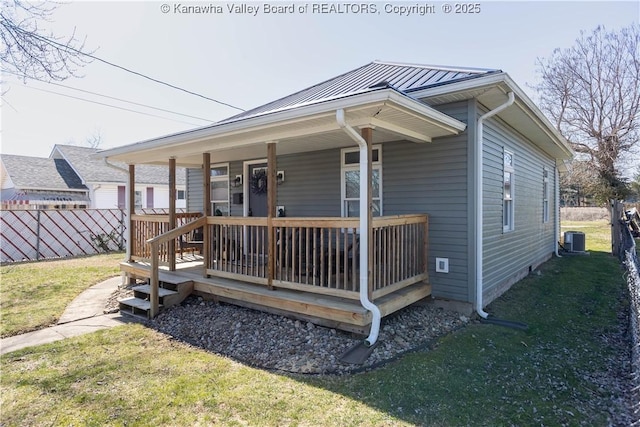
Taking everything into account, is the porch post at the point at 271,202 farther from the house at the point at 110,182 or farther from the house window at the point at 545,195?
the house at the point at 110,182

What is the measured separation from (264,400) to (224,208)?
6423mm

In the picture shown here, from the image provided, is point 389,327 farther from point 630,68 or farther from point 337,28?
point 630,68

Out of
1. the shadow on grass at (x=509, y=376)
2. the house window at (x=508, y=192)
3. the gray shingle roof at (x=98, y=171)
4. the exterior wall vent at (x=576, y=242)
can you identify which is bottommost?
the shadow on grass at (x=509, y=376)

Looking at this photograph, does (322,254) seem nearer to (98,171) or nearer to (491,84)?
(491,84)

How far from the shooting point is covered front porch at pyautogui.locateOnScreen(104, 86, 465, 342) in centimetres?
411

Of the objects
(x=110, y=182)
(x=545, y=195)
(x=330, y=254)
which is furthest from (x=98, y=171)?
(x=545, y=195)

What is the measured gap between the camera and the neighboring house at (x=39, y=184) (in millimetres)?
15797

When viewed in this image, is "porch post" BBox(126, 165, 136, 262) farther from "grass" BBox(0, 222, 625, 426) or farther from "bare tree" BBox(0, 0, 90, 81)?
"grass" BBox(0, 222, 625, 426)

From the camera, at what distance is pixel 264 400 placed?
3.04 metres

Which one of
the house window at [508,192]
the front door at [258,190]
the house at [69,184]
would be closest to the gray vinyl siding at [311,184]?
the front door at [258,190]

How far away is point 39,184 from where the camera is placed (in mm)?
16203

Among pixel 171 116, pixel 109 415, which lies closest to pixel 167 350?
pixel 109 415

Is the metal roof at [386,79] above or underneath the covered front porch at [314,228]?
above

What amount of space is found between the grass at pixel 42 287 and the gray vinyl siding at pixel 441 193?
18.7 ft
